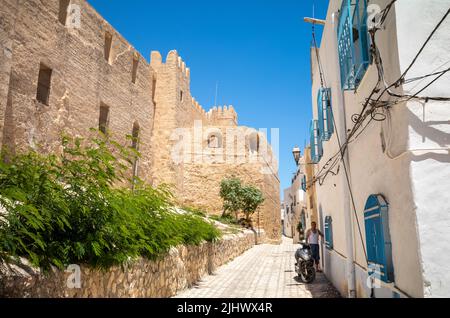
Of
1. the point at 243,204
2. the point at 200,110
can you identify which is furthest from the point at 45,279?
the point at 200,110

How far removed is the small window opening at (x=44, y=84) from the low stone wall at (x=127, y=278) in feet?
24.0

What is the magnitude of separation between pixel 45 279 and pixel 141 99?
15.2 m

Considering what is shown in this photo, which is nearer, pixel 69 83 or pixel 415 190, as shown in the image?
pixel 415 190

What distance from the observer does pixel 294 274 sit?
9727 millimetres

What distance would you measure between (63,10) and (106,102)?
3786 millimetres

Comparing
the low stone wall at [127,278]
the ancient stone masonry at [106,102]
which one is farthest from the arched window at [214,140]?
the low stone wall at [127,278]

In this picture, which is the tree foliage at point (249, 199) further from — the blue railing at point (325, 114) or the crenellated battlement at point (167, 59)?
the blue railing at point (325, 114)

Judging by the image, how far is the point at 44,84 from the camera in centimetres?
1144

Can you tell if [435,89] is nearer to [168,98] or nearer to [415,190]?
[415,190]

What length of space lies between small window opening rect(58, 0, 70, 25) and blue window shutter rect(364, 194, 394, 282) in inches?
490

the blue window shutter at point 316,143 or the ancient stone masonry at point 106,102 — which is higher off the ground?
the ancient stone masonry at point 106,102

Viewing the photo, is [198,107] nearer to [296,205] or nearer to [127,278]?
[296,205]

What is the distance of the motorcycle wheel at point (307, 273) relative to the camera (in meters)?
8.27
